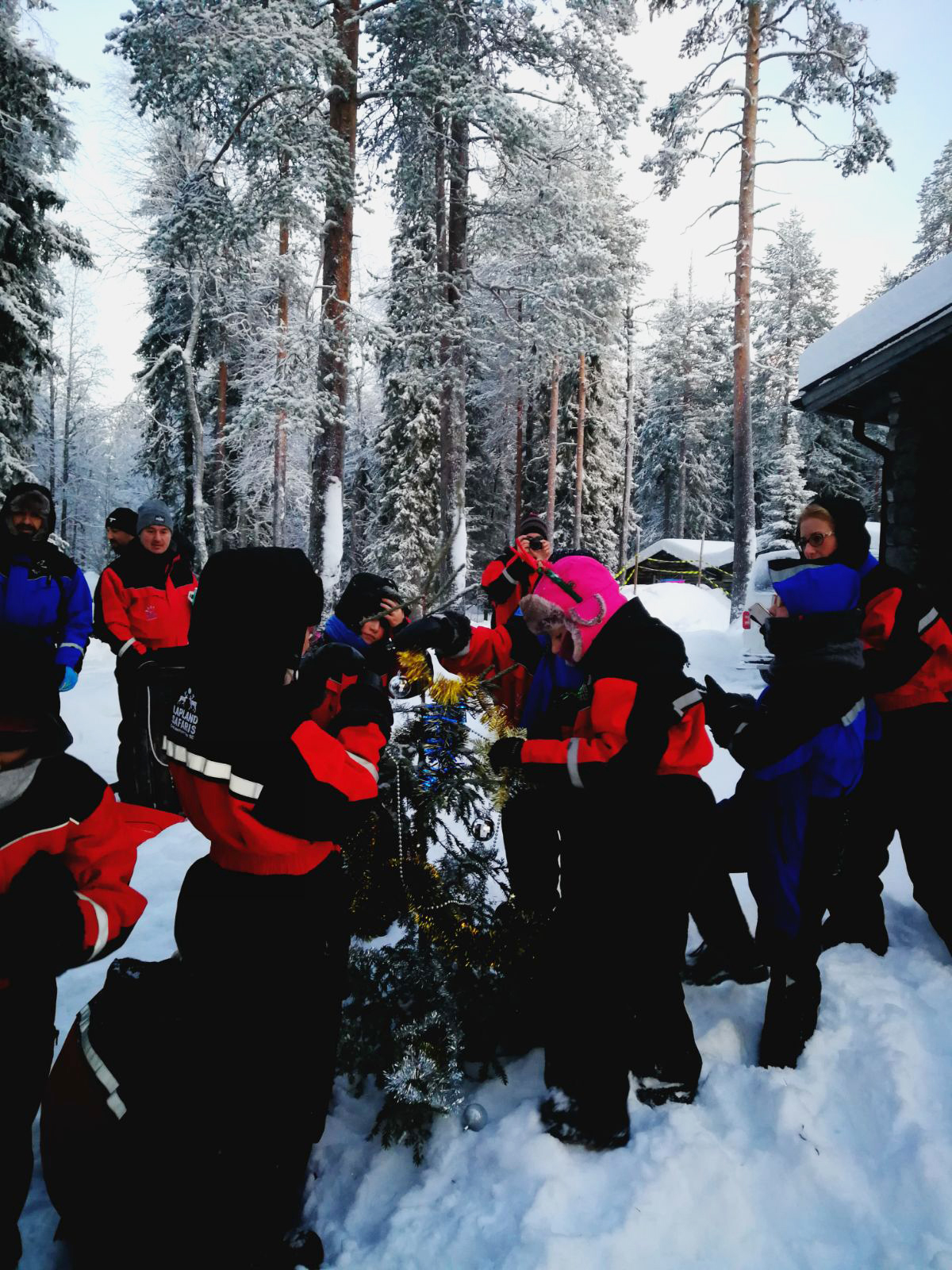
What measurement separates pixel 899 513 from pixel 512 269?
37.4 feet

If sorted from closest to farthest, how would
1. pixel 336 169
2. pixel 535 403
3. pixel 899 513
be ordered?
pixel 899 513, pixel 336 169, pixel 535 403

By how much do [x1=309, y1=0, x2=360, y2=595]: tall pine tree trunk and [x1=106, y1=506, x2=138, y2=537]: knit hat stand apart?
4.47 m

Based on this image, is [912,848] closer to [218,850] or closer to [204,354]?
[218,850]

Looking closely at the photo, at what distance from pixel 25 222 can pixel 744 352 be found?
48.0 feet

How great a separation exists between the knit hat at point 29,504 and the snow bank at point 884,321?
6.71m

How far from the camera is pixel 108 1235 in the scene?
1.87m

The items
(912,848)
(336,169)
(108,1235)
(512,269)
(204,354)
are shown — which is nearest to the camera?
(108,1235)

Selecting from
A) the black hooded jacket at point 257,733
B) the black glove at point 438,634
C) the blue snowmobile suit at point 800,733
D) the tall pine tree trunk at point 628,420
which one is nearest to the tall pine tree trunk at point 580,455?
the tall pine tree trunk at point 628,420

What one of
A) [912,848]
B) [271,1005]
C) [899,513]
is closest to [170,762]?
[271,1005]

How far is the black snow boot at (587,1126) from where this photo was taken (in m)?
2.42

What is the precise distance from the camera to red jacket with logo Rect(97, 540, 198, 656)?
5.40 m

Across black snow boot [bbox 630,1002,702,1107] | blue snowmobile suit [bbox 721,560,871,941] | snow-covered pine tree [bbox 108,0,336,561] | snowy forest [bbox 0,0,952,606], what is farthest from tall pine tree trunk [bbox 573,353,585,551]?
black snow boot [bbox 630,1002,702,1107]

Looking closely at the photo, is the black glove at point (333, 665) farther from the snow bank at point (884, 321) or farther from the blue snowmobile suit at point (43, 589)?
the snow bank at point (884, 321)

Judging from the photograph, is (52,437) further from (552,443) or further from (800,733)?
(800,733)
